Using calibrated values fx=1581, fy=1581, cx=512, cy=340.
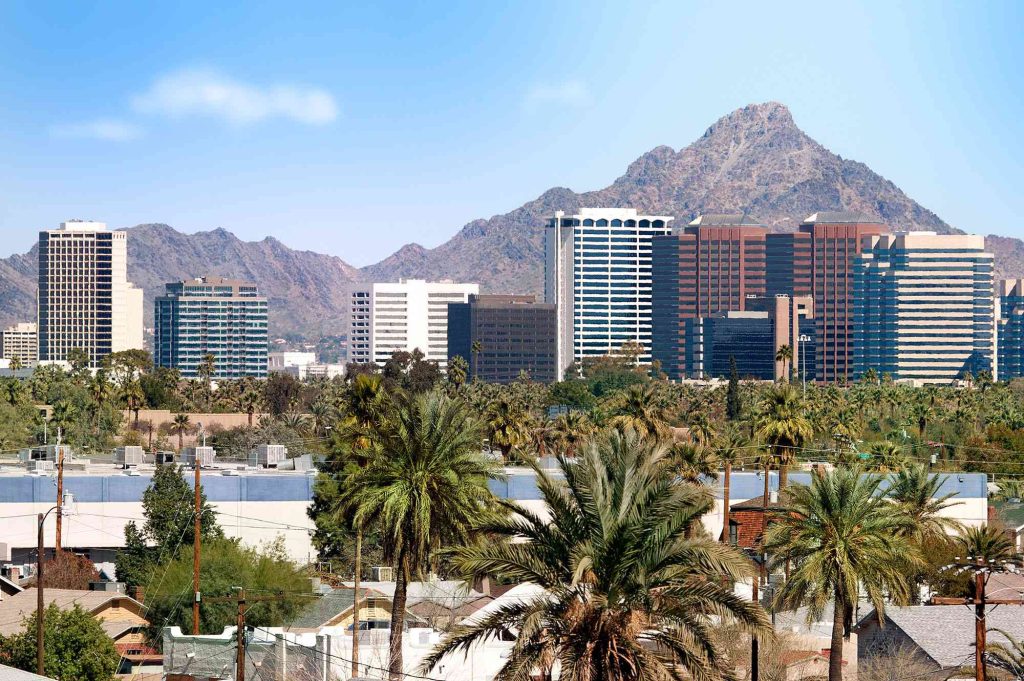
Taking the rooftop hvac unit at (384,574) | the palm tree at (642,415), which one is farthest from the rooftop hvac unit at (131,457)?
the rooftop hvac unit at (384,574)

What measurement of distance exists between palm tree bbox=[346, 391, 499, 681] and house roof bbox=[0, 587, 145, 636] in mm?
19521

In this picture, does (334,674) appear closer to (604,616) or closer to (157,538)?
(604,616)

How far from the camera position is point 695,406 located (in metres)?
184

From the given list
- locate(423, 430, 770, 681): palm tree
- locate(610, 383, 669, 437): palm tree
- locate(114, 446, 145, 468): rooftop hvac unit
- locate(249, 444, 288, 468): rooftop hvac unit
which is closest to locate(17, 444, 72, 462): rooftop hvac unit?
locate(114, 446, 145, 468): rooftop hvac unit

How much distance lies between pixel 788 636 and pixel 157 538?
41.6m

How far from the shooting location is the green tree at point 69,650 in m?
51.2

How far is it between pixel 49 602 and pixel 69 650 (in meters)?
15.3

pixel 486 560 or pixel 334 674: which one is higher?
pixel 486 560

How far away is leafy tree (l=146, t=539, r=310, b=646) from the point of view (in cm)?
6097

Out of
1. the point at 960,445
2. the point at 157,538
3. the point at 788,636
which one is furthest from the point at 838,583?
the point at 960,445

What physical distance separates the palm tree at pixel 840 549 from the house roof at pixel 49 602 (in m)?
28.4

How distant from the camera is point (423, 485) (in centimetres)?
4638

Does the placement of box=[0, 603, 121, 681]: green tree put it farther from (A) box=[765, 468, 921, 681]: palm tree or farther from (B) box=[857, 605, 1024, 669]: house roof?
(B) box=[857, 605, 1024, 669]: house roof

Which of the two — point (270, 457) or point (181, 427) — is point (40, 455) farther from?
point (181, 427)
